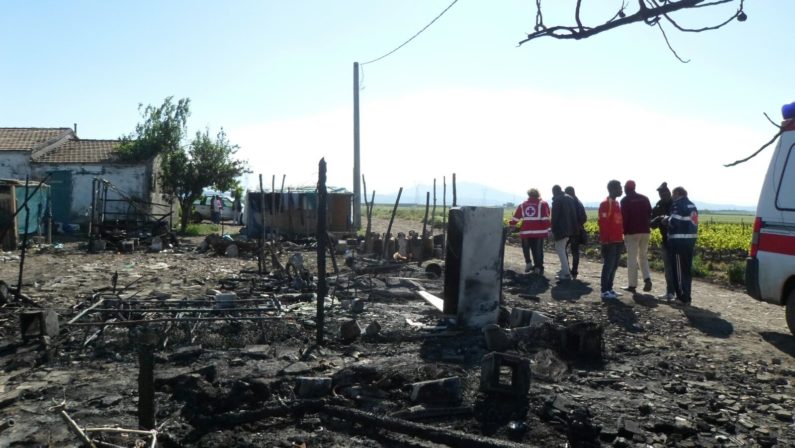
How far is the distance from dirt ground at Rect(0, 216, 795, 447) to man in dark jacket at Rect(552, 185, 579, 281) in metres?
2.42

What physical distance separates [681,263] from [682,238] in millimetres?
450

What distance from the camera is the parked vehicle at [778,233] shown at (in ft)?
23.7

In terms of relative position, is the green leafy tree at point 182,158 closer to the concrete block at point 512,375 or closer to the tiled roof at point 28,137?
the tiled roof at point 28,137

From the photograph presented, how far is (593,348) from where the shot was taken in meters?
6.57

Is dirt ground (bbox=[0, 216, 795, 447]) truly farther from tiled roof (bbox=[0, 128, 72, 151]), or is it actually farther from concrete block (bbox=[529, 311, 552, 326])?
tiled roof (bbox=[0, 128, 72, 151])

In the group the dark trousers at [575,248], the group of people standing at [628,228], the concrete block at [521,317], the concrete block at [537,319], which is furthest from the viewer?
the dark trousers at [575,248]

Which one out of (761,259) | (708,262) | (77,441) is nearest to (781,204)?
(761,259)

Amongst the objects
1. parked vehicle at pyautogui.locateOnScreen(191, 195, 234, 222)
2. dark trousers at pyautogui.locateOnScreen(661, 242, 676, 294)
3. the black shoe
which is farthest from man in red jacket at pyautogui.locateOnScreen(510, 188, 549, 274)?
parked vehicle at pyautogui.locateOnScreen(191, 195, 234, 222)

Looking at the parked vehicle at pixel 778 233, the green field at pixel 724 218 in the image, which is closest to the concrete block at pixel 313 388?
the parked vehicle at pixel 778 233

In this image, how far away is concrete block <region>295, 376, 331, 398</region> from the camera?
519 cm

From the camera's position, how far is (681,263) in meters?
9.61

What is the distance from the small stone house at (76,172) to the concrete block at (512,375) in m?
23.8

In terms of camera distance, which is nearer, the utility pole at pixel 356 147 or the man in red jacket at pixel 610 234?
the man in red jacket at pixel 610 234

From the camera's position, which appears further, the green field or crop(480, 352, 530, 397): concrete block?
the green field
